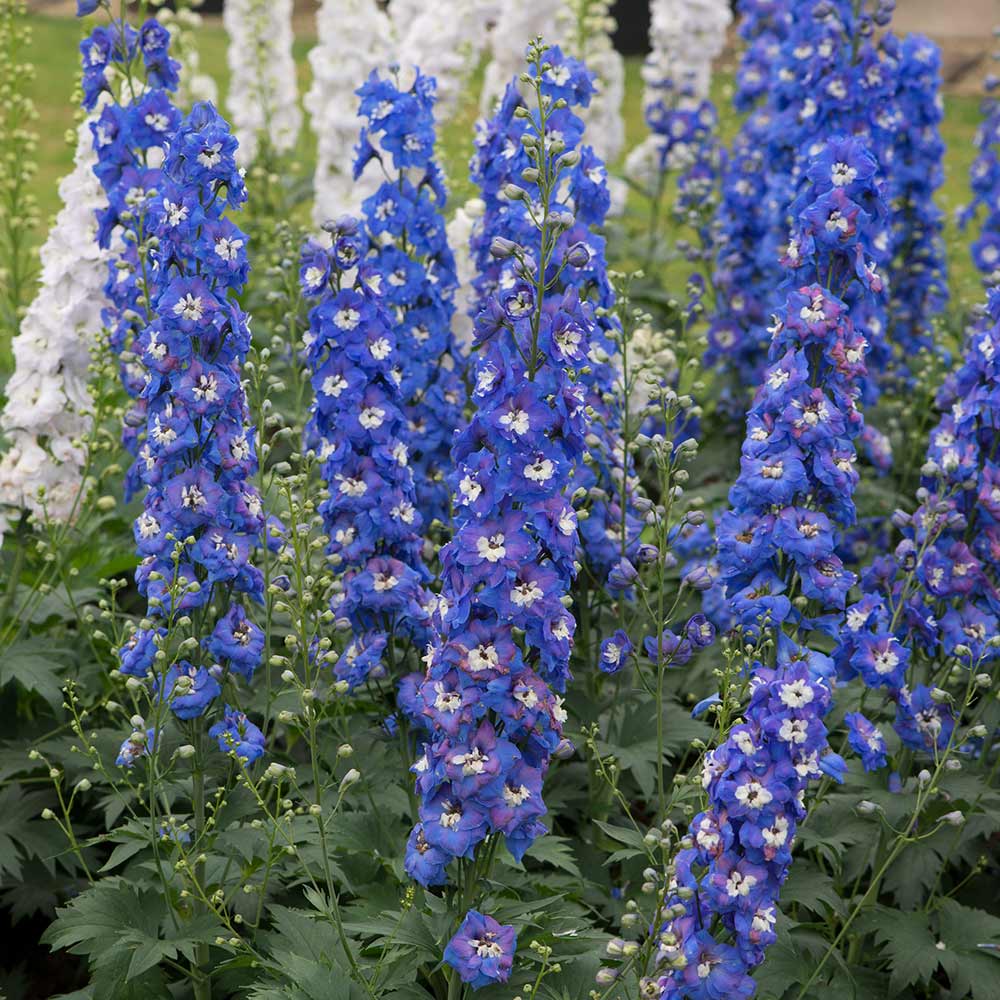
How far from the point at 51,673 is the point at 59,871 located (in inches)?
28.4

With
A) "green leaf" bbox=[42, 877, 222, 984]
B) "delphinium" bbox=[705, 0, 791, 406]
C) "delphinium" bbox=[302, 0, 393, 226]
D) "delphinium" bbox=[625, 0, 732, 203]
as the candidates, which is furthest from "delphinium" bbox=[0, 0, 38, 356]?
"delphinium" bbox=[625, 0, 732, 203]

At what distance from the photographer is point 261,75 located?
9172 mm

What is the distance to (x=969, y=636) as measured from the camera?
4.11 meters

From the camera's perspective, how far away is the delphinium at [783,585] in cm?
286

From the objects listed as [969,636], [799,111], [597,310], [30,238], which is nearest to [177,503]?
[597,310]


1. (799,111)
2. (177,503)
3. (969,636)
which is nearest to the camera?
(177,503)

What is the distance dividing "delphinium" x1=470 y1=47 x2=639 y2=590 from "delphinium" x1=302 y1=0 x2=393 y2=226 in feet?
11.0

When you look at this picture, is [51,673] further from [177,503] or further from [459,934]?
[459,934]

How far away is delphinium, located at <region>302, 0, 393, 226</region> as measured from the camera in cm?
795

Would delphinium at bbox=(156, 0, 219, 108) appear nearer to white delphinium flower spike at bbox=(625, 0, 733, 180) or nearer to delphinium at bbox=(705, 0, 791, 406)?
delphinium at bbox=(705, 0, 791, 406)

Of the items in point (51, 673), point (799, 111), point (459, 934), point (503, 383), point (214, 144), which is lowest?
point (459, 934)

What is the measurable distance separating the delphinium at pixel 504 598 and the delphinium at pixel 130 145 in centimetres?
163

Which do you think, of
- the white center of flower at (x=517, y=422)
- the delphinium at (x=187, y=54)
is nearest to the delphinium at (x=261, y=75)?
the delphinium at (x=187, y=54)

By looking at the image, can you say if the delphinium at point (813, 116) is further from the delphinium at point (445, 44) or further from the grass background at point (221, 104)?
the grass background at point (221, 104)
